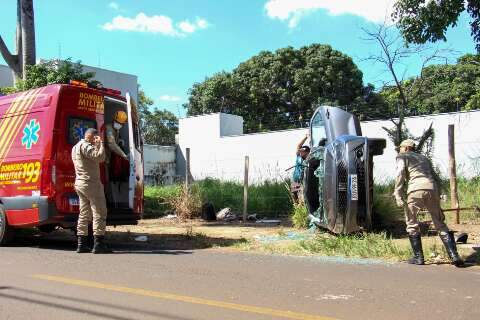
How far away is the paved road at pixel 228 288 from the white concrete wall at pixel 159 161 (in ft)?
71.0

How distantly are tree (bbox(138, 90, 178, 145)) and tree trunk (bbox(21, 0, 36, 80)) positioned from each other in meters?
27.7

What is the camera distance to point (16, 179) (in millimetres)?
9359

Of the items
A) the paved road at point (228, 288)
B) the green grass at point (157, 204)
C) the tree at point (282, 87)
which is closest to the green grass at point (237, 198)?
the green grass at point (157, 204)

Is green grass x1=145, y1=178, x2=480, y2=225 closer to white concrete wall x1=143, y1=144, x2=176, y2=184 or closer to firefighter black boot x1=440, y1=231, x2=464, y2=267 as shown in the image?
firefighter black boot x1=440, y1=231, x2=464, y2=267

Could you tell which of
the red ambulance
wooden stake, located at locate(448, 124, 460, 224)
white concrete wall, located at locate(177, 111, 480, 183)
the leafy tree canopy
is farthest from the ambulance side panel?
white concrete wall, located at locate(177, 111, 480, 183)

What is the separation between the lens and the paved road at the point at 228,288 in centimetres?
497

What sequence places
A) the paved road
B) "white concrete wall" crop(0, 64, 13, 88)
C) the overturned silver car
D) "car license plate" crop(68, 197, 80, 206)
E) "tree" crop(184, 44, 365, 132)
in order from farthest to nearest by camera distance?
"tree" crop(184, 44, 365, 132) → "white concrete wall" crop(0, 64, 13, 88) → "car license plate" crop(68, 197, 80, 206) → the overturned silver car → the paved road

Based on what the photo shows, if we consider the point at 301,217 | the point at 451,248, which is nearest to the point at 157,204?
the point at 301,217

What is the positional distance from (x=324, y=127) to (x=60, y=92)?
507 centimetres

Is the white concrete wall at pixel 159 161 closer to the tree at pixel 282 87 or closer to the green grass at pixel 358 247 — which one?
the tree at pixel 282 87

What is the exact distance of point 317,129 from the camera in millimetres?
11641

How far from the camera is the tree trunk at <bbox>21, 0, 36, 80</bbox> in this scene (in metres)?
16.2

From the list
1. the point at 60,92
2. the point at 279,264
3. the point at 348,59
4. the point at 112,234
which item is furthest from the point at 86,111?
the point at 348,59

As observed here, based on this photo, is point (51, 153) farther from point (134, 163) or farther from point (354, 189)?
point (354, 189)
